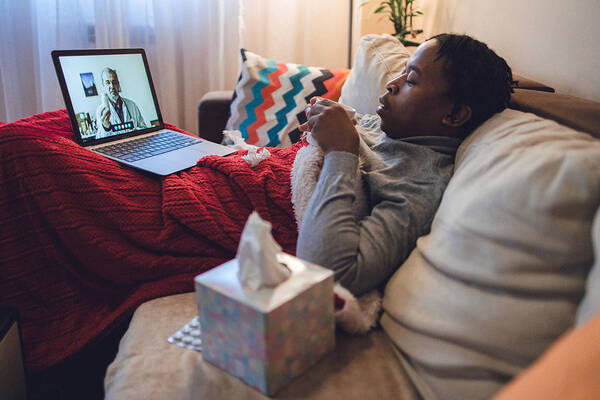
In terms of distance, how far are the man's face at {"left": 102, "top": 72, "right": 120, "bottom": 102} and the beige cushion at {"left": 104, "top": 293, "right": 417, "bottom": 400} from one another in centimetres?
87

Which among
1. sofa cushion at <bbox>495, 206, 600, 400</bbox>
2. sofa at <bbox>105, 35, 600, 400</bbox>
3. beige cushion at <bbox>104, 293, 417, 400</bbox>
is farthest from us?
beige cushion at <bbox>104, 293, 417, 400</bbox>

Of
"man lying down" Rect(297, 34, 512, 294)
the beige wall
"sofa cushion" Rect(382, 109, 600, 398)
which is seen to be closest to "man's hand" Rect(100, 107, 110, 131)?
"man lying down" Rect(297, 34, 512, 294)

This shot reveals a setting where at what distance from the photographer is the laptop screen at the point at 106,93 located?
1338 millimetres

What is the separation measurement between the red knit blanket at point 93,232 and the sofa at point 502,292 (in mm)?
160

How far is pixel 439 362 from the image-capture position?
25.9 inches

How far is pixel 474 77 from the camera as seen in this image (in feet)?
3.41

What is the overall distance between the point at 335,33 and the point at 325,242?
2140 mm

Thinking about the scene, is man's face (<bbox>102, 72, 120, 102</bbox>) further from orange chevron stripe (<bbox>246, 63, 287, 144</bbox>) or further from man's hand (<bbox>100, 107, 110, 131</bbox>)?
orange chevron stripe (<bbox>246, 63, 287, 144</bbox>)

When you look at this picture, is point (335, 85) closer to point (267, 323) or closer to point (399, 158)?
point (399, 158)

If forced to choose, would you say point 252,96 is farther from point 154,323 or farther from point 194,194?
point 154,323

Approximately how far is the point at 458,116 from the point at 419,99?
10cm

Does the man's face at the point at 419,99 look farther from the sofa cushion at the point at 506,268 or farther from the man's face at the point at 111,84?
the man's face at the point at 111,84

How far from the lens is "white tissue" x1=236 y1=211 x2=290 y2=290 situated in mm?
632

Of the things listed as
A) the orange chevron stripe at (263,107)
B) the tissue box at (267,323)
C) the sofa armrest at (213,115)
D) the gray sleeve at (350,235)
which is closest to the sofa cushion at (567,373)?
the tissue box at (267,323)
